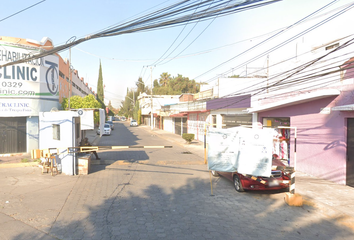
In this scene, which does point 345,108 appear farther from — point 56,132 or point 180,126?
point 180,126

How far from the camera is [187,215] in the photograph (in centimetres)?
640

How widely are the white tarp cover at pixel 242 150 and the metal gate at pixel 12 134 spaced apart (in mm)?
11957

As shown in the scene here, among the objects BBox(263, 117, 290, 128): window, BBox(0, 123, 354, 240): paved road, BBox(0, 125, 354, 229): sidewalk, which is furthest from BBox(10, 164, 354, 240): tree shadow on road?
BBox(263, 117, 290, 128): window

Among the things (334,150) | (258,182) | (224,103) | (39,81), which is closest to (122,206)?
(258,182)

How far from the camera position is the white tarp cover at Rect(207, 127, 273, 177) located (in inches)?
303

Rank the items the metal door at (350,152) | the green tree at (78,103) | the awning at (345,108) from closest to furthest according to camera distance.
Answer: the awning at (345,108)
the metal door at (350,152)
the green tree at (78,103)

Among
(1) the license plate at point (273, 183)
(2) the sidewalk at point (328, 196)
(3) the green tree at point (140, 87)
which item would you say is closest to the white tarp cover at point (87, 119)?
(1) the license plate at point (273, 183)

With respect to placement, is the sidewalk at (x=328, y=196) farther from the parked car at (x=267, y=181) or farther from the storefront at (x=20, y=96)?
the storefront at (x=20, y=96)

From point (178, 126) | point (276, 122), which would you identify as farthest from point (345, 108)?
point (178, 126)

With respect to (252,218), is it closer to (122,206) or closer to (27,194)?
(122,206)

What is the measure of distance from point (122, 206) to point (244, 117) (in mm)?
12178

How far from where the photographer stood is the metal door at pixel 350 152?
8.86 metres

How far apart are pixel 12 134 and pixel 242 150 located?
43.4 ft

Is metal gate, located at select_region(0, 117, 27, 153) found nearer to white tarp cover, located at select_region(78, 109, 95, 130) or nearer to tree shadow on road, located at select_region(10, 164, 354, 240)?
white tarp cover, located at select_region(78, 109, 95, 130)
